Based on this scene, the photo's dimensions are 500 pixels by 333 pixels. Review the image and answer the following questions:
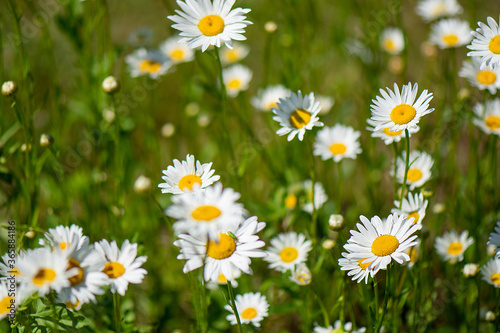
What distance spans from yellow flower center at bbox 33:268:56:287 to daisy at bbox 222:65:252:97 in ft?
6.15

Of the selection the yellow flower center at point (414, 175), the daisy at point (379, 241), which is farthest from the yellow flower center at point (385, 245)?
the yellow flower center at point (414, 175)

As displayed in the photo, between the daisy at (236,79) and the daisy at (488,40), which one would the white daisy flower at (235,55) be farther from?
the daisy at (488,40)

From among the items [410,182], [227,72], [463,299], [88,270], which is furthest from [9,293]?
[227,72]

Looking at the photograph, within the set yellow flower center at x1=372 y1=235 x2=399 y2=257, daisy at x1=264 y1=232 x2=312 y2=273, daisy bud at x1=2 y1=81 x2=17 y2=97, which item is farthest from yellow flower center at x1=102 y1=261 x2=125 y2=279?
daisy bud at x1=2 y1=81 x2=17 y2=97

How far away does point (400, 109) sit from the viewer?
1644 millimetres

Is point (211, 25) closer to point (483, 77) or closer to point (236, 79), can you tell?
point (483, 77)

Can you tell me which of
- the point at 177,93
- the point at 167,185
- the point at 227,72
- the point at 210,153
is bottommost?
the point at 167,185

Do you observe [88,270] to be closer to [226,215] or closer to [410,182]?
[226,215]

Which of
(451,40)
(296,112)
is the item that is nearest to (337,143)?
(296,112)

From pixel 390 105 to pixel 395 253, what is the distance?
52 cm

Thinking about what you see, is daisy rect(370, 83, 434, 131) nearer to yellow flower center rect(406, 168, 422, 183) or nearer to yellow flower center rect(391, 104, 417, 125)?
yellow flower center rect(391, 104, 417, 125)

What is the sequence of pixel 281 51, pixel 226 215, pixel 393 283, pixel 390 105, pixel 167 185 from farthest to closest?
pixel 281 51, pixel 393 283, pixel 390 105, pixel 167 185, pixel 226 215

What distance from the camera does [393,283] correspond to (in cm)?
186

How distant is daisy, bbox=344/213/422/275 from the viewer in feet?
4.78
